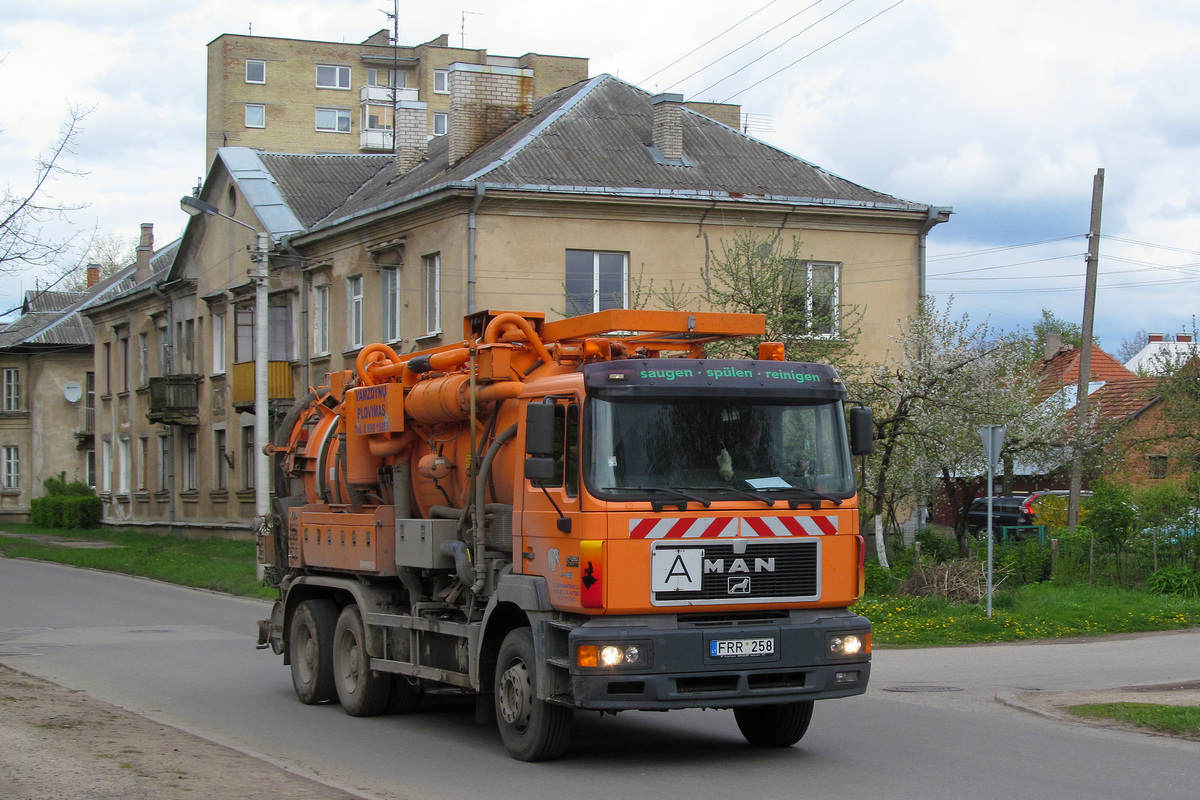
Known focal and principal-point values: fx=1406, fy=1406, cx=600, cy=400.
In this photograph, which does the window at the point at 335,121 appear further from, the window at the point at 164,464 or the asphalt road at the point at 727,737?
the asphalt road at the point at 727,737

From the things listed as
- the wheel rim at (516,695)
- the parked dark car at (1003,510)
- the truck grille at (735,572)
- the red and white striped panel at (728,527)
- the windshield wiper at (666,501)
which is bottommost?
the parked dark car at (1003,510)

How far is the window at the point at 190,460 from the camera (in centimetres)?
4305

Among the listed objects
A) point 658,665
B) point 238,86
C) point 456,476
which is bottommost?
point 658,665

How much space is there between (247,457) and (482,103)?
42.9ft

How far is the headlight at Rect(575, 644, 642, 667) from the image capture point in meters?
8.55

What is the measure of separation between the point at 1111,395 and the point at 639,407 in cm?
3976

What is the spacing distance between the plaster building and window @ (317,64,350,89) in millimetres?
35525

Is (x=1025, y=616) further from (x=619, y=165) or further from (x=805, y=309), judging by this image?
(x=619, y=165)

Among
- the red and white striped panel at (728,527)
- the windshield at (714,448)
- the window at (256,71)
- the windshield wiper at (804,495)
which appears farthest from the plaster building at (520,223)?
the window at (256,71)

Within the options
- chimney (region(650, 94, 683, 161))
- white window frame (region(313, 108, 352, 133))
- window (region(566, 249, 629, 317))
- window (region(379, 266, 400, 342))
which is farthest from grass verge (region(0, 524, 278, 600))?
white window frame (region(313, 108, 352, 133))

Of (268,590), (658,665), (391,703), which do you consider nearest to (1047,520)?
(268,590)

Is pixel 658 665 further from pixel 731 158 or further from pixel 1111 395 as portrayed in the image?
pixel 1111 395

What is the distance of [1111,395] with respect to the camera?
1783 inches

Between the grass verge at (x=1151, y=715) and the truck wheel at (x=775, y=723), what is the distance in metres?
2.63
